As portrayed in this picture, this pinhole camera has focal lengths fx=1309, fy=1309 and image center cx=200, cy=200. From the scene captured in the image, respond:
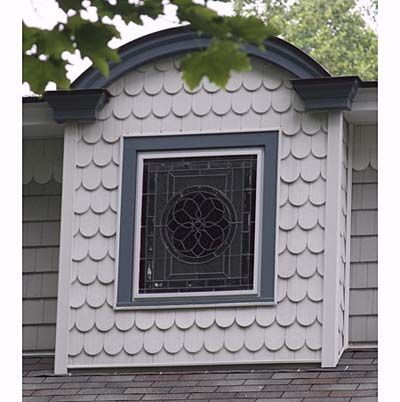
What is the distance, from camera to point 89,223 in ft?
18.0

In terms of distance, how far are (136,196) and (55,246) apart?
1.68ft

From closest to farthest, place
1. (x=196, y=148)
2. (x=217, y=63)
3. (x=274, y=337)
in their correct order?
(x=217, y=63) → (x=274, y=337) → (x=196, y=148)

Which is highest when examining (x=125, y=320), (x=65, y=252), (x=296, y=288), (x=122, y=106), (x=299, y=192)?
(x=122, y=106)

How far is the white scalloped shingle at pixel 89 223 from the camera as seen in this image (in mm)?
5461

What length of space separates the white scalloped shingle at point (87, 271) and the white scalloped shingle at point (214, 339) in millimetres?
549

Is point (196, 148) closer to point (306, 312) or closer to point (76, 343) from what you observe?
point (306, 312)

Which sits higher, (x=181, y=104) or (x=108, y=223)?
(x=181, y=104)

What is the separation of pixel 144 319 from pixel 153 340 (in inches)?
3.6

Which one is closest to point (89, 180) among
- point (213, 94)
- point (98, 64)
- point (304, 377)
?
point (213, 94)

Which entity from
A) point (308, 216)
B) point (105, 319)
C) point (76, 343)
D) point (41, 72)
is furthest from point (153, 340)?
point (41, 72)

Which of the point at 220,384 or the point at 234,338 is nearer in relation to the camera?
the point at 220,384

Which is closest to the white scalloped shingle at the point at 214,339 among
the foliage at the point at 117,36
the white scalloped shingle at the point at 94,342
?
the white scalloped shingle at the point at 94,342

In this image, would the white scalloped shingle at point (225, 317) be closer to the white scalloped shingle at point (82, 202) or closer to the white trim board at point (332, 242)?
the white trim board at point (332, 242)
